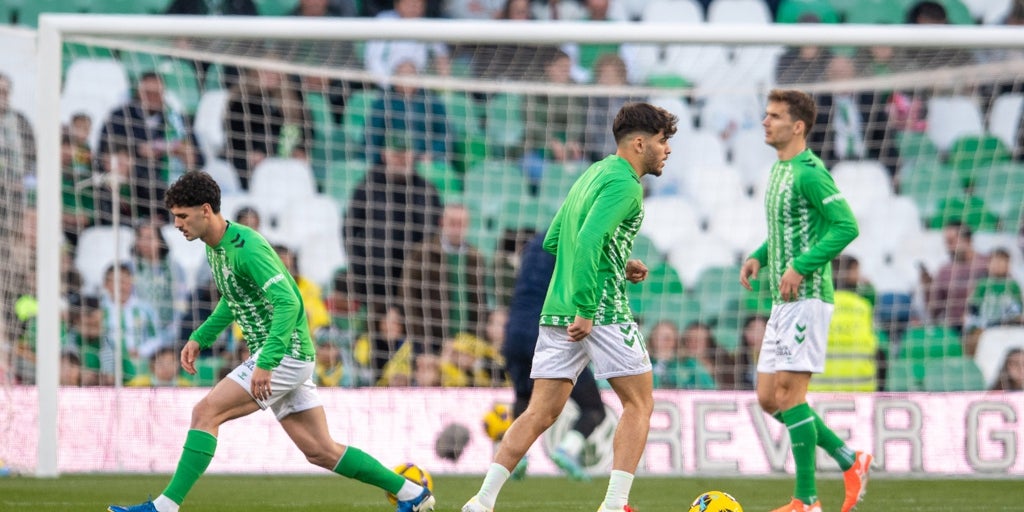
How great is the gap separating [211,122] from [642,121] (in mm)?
6968

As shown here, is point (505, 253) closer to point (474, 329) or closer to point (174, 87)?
point (474, 329)

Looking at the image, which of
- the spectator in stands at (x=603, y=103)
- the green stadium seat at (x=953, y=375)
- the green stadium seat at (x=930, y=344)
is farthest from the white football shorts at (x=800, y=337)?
the spectator in stands at (x=603, y=103)

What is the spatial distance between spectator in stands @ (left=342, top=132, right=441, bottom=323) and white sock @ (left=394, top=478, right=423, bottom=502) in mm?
5202

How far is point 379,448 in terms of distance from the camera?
10938 mm

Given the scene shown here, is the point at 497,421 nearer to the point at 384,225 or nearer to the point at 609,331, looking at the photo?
the point at 384,225

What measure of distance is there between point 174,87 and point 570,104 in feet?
11.5

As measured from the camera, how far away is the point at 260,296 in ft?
21.7

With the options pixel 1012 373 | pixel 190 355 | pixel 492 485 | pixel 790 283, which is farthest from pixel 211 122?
pixel 492 485

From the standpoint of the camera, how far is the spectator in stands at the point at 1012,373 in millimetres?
11648

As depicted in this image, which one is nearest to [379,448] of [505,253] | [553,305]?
[505,253]

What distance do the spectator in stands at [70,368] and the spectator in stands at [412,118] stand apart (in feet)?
10.1

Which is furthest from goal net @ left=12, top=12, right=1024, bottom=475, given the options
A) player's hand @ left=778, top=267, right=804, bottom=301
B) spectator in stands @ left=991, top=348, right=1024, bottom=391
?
player's hand @ left=778, top=267, right=804, bottom=301

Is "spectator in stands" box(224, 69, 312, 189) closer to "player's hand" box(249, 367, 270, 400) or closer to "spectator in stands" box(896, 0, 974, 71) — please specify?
"spectator in stands" box(896, 0, 974, 71)

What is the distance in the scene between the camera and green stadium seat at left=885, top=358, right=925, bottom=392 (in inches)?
470
